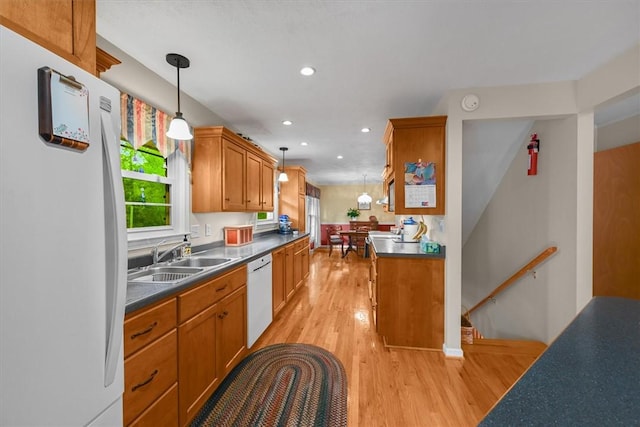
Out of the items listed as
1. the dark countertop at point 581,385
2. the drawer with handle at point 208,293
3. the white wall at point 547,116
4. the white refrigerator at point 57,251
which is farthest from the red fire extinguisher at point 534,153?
the white refrigerator at point 57,251

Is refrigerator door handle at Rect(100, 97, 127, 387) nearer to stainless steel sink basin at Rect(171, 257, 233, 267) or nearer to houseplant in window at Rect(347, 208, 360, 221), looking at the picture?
stainless steel sink basin at Rect(171, 257, 233, 267)

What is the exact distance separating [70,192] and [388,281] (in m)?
2.37

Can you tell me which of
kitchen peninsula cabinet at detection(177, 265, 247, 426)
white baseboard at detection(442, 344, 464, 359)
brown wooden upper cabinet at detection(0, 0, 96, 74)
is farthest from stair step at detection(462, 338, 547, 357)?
brown wooden upper cabinet at detection(0, 0, 96, 74)

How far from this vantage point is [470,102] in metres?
2.21

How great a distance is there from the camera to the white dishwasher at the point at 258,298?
2.30 metres

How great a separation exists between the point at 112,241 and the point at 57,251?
148 mm

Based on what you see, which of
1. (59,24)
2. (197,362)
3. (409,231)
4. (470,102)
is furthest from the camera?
(409,231)

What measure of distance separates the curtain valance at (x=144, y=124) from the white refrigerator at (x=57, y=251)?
1.18 m

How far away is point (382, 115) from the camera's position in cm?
288

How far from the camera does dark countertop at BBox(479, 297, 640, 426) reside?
446 mm

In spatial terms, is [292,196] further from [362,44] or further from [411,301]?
[362,44]

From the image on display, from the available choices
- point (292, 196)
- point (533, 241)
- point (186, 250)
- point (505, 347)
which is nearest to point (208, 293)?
point (186, 250)

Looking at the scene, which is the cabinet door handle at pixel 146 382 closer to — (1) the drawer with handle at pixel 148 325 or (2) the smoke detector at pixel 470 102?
(1) the drawer with handle at pixel 148 325

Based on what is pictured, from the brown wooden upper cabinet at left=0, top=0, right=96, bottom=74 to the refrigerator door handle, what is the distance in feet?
0.73
